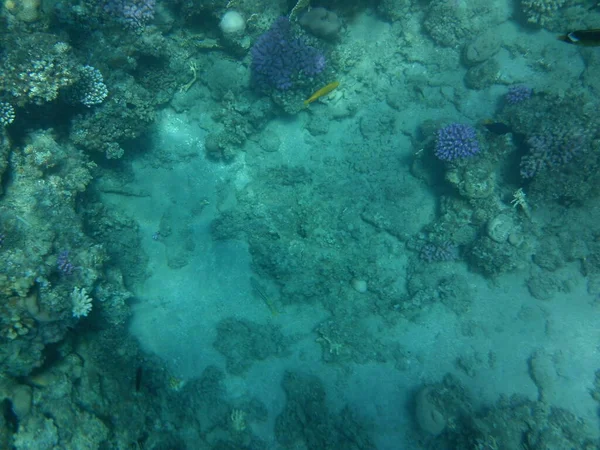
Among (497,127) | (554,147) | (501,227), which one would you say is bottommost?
(501,227)

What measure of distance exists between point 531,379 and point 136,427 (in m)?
9.17

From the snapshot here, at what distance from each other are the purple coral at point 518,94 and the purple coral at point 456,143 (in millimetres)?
1605

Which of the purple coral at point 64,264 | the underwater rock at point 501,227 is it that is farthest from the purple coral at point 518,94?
the purple coral at point 64,264

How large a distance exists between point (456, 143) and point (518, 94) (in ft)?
7.96

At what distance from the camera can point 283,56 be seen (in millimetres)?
7914

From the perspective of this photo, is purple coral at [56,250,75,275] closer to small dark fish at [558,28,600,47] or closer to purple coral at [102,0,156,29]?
purple coral at [102,0,156,29]

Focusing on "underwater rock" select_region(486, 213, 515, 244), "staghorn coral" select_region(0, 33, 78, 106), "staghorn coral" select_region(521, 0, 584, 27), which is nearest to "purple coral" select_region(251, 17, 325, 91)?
"staghorn coral" select_region(0, 33, 78, 106)

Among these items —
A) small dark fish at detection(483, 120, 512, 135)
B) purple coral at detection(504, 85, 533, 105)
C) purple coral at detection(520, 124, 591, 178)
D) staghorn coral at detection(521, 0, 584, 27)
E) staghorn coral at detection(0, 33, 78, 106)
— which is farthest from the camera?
staghorn coral at detection(521, 0, 584, 27)

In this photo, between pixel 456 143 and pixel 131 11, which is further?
pixel 456 143

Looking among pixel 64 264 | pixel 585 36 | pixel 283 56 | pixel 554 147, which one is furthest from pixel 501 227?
pixel 64 264

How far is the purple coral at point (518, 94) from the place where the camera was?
824 cm

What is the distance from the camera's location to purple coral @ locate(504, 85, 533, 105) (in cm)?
824

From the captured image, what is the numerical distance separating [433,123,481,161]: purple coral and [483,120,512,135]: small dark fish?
305mm

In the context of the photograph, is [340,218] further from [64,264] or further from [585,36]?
[64,264]
